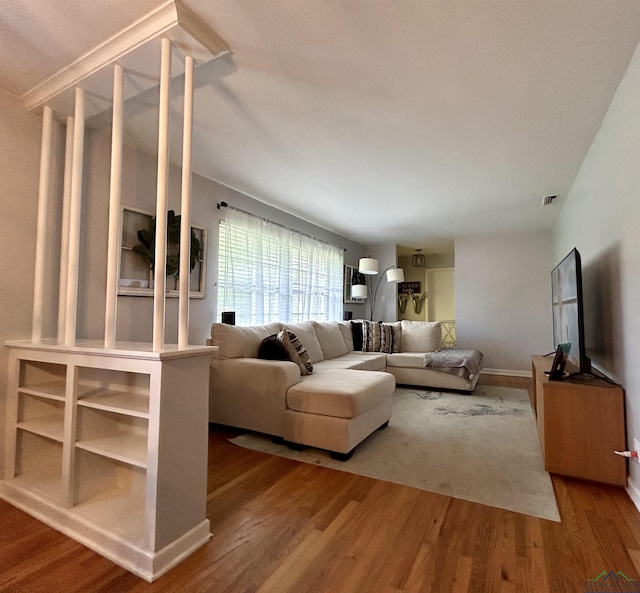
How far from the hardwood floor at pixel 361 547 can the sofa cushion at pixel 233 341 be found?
1197 mm

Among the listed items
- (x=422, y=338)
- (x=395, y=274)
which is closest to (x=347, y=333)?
(x=422, y=338)

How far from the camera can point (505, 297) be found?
566 centimetres

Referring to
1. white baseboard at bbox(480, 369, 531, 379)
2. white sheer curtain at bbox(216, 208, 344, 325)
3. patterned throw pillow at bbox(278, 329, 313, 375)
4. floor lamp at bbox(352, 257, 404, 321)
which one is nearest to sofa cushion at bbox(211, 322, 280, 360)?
patterned throw pillow at bbox(278, 329, 313, 375)

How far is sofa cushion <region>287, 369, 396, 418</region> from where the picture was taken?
2389mm

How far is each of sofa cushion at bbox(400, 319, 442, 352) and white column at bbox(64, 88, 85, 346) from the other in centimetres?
414

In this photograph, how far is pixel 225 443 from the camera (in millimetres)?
2664

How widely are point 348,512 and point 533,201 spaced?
384 cm

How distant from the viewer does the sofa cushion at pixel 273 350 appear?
2984mm

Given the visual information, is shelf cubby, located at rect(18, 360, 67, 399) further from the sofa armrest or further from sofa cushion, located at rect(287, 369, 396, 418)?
sofa cushion, located at rect(287, 369, 396, 418)

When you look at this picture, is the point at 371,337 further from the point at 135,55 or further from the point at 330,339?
the point at 135,55

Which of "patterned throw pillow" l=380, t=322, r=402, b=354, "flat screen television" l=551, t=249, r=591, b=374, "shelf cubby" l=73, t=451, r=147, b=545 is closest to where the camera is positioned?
"shelf cubby" l=73, t=451, r=147, b=545

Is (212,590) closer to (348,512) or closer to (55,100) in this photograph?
(348,512)

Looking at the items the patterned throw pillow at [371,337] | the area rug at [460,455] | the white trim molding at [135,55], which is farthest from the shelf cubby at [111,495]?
the patterned throw pillow at [371,337]

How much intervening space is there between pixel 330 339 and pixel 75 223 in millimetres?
3022
